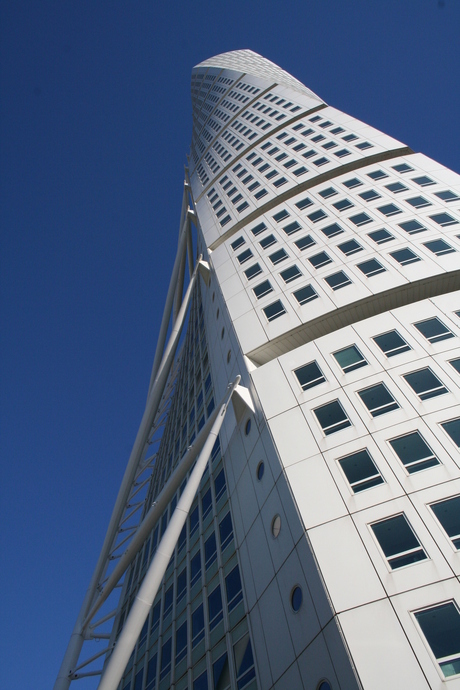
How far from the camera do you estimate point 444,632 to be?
9.63 metres

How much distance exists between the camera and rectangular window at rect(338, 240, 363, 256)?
22828mm

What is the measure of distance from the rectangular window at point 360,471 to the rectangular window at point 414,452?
31.0 inches

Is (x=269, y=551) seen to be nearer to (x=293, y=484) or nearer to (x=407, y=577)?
(x=293, y=484)

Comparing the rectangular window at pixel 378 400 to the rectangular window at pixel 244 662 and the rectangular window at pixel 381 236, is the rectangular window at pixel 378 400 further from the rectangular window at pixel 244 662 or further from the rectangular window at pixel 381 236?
the rectangular window at pixel 381 236

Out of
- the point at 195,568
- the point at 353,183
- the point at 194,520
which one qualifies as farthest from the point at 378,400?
the point at 353,183

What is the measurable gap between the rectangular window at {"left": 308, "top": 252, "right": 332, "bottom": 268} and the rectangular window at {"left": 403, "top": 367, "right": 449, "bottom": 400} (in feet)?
29.3

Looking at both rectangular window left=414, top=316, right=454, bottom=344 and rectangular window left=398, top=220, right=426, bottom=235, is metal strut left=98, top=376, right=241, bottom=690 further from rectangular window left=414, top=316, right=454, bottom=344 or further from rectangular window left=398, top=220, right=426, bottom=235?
rectangular window left=398, top=220, right=426, bottom=235

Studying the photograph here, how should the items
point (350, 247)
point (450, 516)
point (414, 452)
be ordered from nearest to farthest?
point (450, 516) → point (414, 452) → point (350, 247)

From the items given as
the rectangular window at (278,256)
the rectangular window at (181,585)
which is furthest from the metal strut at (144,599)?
the rectangular window at (278,256)

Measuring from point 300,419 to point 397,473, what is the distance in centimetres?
367

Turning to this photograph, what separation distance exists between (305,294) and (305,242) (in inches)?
196

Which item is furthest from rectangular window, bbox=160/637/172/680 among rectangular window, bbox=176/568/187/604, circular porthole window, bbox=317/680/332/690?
circular porthole window, bbox=317/680/332/690

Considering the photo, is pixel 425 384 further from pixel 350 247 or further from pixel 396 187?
pixel 396 187

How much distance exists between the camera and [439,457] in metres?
12.8
